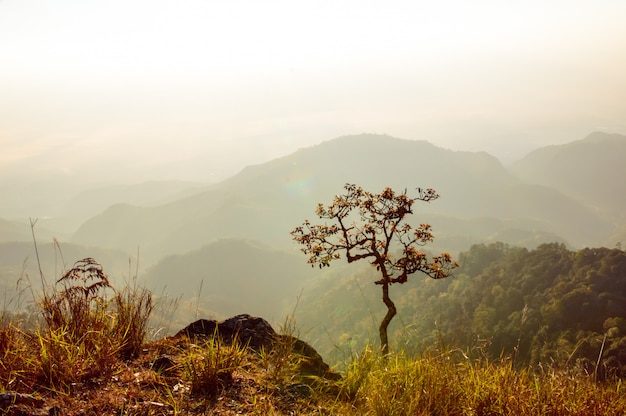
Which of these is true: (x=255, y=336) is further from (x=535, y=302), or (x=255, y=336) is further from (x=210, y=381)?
(x=535, y=302)

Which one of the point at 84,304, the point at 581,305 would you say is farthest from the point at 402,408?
the point at 581,305

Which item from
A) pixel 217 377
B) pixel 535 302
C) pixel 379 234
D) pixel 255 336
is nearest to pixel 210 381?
pixel 217 377

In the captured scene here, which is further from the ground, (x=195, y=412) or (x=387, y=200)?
(x=387, y=200)

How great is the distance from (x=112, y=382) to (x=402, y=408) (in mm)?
2788

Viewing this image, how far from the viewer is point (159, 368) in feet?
14.2

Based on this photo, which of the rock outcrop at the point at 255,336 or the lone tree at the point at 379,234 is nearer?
the rock outcrop at the point at 255,336

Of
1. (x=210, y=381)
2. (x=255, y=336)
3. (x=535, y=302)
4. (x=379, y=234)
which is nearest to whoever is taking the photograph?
(x=210, y=381)

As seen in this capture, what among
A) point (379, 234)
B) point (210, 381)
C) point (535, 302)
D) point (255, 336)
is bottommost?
point (535, 302)

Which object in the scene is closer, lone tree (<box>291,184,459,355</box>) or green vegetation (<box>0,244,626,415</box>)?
green vegetation (<box>0,244,626,415</box>)

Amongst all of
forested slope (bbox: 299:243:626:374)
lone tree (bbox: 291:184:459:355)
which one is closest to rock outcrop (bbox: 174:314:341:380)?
lone tree (bbox: 291:184:459:355)

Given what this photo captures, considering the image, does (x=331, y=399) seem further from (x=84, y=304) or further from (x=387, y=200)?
(x=387, y=200)

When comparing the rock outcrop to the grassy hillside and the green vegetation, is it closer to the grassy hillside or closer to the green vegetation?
the green vegetation

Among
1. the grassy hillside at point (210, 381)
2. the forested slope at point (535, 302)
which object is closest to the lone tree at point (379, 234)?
the grassy hillside at point (210, 381)

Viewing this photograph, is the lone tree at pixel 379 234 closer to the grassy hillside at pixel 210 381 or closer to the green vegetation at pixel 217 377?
the green vegetation at pixel 217 377
